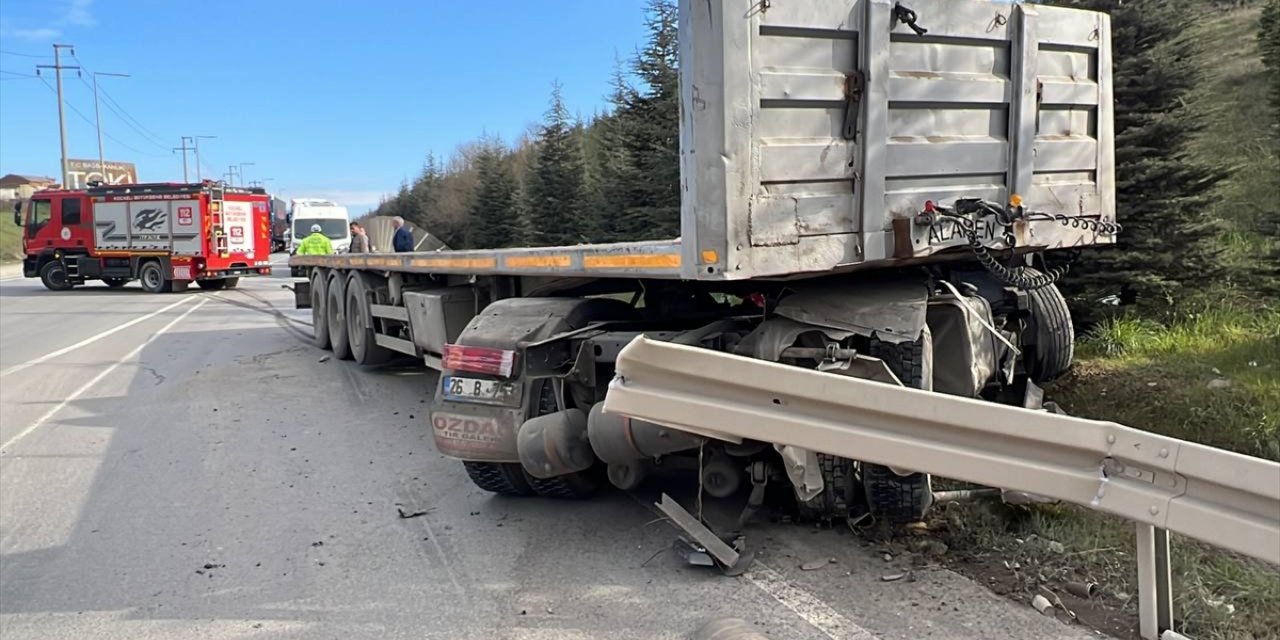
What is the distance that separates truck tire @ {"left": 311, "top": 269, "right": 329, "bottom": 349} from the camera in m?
12.4

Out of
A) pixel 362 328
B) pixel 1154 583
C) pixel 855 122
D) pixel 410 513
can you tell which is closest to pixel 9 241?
pixel 362 328

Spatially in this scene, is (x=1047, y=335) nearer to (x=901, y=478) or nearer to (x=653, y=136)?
(x=901, y=478)

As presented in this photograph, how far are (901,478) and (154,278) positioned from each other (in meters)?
28.9

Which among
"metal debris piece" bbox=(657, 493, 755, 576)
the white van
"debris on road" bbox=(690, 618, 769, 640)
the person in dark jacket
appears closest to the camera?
"debris on road" bbox=(690, 618, 769, 640)

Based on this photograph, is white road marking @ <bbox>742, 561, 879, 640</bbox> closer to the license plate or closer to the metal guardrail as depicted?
the metal guardrail

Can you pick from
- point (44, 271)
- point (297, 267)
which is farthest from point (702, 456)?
point (44, 271)

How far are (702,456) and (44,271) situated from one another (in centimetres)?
3140

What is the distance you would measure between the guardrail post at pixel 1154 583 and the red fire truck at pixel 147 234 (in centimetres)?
2880

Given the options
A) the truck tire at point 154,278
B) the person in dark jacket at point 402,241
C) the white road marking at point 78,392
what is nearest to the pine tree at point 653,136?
the person in dark jacket at point 402,241

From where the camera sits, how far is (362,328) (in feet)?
34.6

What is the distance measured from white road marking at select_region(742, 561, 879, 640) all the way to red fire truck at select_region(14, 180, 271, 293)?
2717 centimetres

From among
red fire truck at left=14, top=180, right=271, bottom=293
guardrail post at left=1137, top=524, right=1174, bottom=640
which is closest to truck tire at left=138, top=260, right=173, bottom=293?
red fire truck at left=14, top=180, right=271, bottom=293

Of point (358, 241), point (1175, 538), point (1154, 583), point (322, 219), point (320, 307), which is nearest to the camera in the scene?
point (1154, 583)

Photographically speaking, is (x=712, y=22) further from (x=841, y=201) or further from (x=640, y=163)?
(x=640, y=163)
